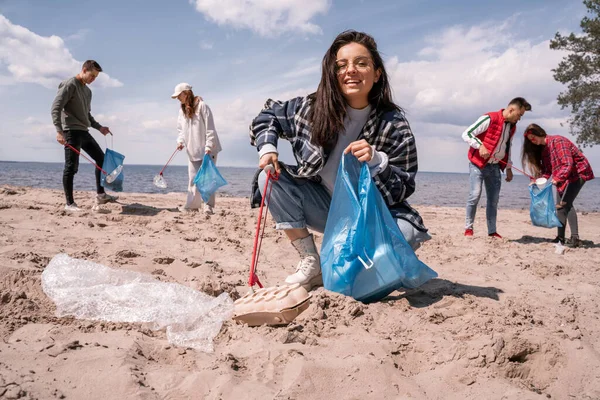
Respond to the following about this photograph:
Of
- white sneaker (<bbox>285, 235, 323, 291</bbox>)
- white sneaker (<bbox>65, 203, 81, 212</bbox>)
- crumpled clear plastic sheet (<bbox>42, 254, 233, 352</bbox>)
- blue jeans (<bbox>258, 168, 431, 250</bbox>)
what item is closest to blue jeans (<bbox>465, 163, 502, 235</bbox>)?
blue jeans (<bbox>258, 168, 431, 250</bbox>)

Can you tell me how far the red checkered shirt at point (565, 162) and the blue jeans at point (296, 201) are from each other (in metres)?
3.04

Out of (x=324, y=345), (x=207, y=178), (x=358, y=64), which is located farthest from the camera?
(x=207, y=178)

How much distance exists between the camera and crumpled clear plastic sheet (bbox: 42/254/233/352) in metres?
1.69

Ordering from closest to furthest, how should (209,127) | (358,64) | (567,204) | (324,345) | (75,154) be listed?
(324,345)
(358,64)
(567,204)
(75,154)
(209,127)

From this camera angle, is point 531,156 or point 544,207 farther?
point 531,156

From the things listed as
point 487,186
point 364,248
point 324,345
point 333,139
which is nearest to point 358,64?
point 333,139

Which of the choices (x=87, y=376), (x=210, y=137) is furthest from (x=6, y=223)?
(x=87, y=376)

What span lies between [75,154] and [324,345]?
4.49 m

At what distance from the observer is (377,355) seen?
1549 mm

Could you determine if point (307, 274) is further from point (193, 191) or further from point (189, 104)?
point (189, 104)

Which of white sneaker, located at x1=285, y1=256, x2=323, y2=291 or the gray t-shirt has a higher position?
the gray t-shirt

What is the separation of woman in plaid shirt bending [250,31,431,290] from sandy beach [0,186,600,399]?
48 centimetres

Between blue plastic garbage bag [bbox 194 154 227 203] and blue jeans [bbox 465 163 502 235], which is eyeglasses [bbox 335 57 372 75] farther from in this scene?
blue plastic garbage bag [bbox 194 154 227 203]

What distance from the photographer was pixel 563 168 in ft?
14.9
